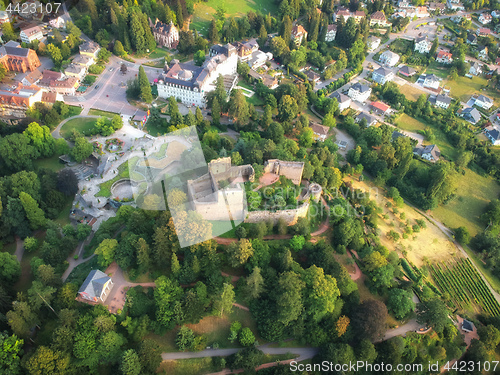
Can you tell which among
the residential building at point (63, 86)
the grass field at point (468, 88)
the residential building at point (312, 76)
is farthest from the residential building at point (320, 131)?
the residential building at point (63, 86)

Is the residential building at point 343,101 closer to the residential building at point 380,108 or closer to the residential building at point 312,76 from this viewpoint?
the residential building at point 380,108

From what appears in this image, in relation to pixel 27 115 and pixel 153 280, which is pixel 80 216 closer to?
pixel 153 280

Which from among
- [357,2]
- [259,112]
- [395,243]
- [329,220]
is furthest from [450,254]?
[357,2]

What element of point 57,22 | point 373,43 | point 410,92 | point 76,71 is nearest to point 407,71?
point 410,92

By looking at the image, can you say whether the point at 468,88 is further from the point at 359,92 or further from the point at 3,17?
the point at 3,17

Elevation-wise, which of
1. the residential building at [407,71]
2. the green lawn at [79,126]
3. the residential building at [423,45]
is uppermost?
the residential building at [423,45]

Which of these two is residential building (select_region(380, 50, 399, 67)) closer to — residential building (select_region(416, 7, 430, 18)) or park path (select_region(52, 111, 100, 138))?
residential building (select_region(416, 7, 430, 18))

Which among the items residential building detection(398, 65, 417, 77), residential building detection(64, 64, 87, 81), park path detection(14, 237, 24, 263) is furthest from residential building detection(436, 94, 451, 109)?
park path detection(14, 237, 24, 263)
